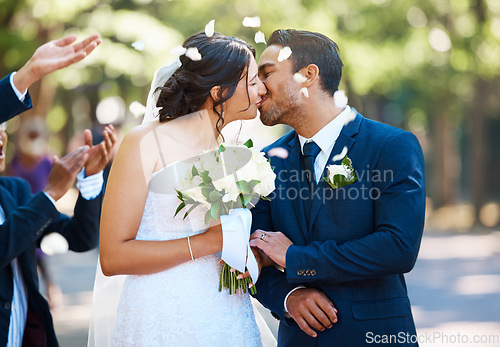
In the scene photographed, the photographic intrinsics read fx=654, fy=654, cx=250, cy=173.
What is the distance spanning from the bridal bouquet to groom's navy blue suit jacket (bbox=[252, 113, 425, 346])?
0.28 metres

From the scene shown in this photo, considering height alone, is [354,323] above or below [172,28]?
above

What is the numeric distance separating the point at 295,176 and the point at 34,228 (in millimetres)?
1555

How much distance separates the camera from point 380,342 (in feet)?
11.0

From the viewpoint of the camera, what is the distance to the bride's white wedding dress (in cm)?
347

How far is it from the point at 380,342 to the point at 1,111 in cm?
232

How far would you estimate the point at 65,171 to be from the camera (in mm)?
4027

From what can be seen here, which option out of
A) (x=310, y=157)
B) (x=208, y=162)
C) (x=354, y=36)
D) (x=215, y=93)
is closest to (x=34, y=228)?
(x=208, y=162)

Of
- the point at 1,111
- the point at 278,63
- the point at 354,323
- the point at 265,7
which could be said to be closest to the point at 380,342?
the point at 354,323

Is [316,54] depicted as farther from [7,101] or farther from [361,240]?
[7,101]

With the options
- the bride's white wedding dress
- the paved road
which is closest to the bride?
the bride's white wedding dress

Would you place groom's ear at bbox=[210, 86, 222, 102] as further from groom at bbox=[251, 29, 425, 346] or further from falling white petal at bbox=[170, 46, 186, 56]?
groom at bbox=[251, 29, 425, 346]

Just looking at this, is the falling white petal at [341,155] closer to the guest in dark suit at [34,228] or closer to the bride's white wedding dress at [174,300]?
the bride's white wedding dress at [174,300]

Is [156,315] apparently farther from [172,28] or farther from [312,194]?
[172,28]

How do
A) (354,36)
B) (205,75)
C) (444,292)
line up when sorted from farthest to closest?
(354,36)
(444,292)
(205,75)
